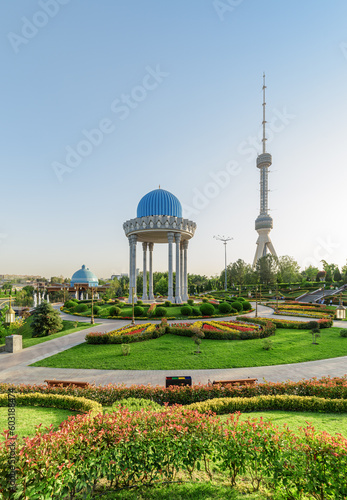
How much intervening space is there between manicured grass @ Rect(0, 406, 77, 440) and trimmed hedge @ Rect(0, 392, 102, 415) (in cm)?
15

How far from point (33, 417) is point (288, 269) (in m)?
86.5

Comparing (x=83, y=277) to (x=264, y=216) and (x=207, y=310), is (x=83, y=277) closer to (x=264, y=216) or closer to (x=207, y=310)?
(x=207, y=310)

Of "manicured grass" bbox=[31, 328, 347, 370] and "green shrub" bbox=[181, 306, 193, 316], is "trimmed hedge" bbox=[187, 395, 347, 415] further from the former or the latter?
"green shrub" bbox=[181, 306, 193, 316]

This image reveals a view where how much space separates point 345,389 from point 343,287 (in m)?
61.0

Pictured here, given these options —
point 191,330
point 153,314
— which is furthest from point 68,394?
point 153,314

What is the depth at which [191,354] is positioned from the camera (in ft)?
50.6

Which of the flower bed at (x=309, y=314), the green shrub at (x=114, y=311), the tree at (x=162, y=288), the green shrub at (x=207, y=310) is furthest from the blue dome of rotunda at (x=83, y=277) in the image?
the flower bed at (x=309, y=314)

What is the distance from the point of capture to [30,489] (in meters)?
3.68

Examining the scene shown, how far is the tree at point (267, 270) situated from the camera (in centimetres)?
7156

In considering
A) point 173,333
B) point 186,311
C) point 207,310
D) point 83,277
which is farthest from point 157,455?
point 83,277

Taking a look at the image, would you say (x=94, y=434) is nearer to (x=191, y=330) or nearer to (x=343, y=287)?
(x=191, y=330)

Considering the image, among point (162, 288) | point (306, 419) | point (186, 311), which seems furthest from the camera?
point (162, 288)

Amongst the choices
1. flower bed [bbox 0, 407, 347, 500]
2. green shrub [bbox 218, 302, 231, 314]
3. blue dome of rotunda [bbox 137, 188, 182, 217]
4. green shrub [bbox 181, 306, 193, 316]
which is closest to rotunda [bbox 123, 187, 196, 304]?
blue dome of rotunda [bbox 137, 188, 182, 217]

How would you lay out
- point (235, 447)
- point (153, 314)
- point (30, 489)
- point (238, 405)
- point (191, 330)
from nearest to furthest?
point (30, 489) < point (235, 447) < point (238, 405) < point (191, 330) < point (153, 314)
